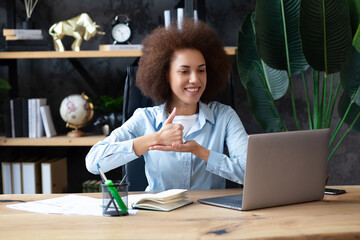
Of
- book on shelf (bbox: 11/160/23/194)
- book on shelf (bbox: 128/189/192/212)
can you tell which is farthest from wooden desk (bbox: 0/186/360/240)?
book on shelf (bbox: 11/160/23/194)

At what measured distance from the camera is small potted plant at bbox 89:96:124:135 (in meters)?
2.88

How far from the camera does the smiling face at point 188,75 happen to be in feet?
6.38

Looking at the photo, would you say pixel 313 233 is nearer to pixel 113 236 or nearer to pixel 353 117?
pixel 113 236

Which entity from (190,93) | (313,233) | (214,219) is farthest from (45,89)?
(313,233)

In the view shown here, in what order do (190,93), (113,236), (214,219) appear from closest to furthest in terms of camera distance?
(113,236)
(214,219)
(190,93)

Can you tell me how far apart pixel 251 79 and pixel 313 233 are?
170cm

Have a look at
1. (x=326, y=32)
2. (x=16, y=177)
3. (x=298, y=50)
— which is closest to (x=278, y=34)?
(x=298, y=50)

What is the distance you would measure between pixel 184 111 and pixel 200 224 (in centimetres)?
84

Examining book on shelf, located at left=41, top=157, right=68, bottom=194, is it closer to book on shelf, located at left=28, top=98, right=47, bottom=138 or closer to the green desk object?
book on shelf, located at left=28, top=98, right=47, bottom=138

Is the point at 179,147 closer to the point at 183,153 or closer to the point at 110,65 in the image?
the point at 183,153

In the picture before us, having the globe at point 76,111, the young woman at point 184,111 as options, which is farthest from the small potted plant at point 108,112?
the young woman at point 184,111

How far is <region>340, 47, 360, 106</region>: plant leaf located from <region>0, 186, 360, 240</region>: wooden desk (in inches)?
47.3

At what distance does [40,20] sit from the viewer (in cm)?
315

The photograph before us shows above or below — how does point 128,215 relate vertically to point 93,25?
below
